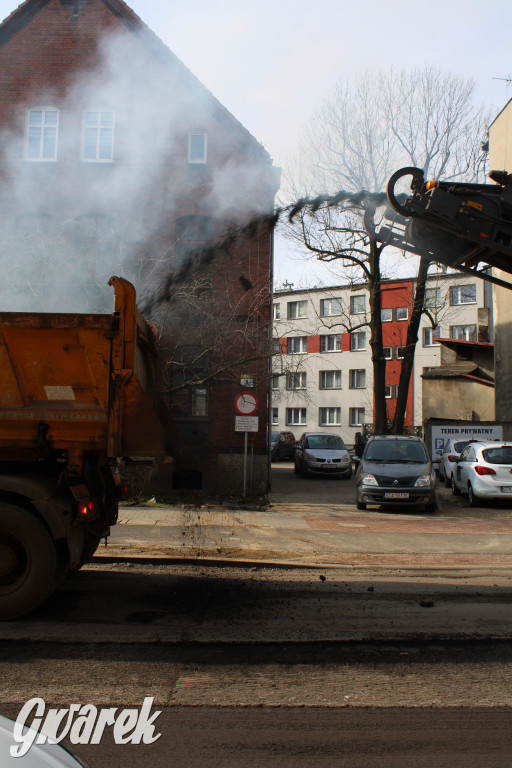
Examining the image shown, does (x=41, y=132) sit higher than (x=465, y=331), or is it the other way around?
(x=41, y=132)

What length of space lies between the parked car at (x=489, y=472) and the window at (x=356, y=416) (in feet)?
106

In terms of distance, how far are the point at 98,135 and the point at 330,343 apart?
3461 centimetres

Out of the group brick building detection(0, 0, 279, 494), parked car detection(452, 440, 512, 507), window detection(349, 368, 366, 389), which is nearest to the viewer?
parked car detection(452, 440, 512, 507)

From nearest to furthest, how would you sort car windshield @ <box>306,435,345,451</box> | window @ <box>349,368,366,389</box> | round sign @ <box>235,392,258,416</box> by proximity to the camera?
round sign @ <box>235,392,258,416</box> < car windshield @ <box>306,435,345,451</box> < window @ <box>349,368,366,389</box>

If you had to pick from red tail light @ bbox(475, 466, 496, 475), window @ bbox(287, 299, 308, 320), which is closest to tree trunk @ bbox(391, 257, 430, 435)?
red tail light @ bbox(475, 466, 496, 475)

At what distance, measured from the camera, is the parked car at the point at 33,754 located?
166 cm

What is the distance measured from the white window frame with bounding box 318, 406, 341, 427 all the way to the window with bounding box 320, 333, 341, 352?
4.49m

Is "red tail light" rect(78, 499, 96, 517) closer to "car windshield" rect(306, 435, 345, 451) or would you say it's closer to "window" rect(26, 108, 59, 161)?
"window" rect(26, 108, 59, 161)

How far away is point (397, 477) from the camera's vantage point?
44.0 feet

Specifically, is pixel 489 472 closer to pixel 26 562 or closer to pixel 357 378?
pixel 26 562

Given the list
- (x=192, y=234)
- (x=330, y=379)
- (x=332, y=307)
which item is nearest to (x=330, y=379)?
(x=330, y=379)

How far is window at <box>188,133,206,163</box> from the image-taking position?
16.1 m

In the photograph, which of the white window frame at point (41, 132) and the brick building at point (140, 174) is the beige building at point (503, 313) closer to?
the brick building at point (140, 174)
